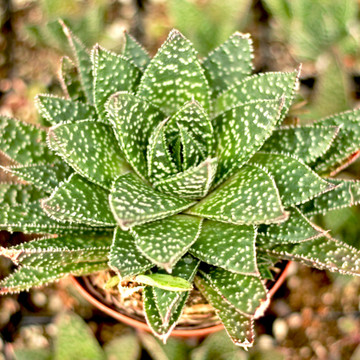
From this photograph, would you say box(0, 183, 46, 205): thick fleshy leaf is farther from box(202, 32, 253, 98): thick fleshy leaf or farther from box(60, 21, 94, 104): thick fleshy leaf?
box(202, 32, 253, 98): thick fleshy leaf

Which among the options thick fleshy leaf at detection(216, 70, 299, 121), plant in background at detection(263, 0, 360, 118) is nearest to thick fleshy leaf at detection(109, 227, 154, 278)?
thick fleshy leaf at detection(216, 70, 299, 121)

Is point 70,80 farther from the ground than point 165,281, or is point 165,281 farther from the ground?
point 70,80

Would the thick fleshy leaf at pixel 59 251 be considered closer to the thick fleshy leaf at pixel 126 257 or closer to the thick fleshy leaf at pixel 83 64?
the thick fleshy leaf at pixel 126 257

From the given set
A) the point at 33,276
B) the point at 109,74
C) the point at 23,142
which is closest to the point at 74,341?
the point at 33,276

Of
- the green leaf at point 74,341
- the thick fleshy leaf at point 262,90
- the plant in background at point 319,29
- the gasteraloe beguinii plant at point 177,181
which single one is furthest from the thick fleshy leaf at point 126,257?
the plant in background at point 319,29

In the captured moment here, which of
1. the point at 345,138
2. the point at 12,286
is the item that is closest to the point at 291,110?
the point at 345,138

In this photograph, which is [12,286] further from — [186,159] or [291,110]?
[291,110]

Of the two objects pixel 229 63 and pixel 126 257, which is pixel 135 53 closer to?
pixel 229 63
